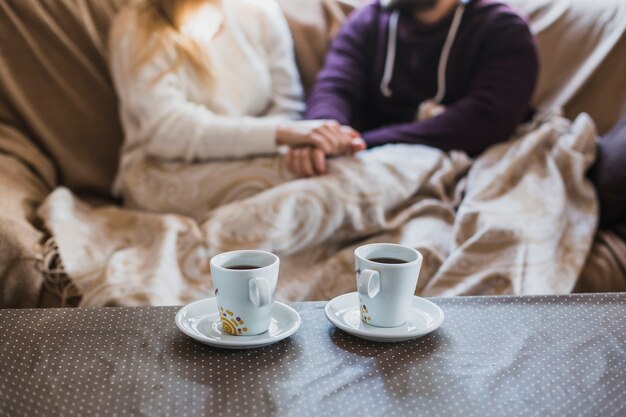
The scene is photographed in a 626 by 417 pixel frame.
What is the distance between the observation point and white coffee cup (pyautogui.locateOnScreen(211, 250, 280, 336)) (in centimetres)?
64

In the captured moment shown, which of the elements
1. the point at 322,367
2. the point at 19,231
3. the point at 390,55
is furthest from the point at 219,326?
the point at 390,55

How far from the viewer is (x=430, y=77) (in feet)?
5.38

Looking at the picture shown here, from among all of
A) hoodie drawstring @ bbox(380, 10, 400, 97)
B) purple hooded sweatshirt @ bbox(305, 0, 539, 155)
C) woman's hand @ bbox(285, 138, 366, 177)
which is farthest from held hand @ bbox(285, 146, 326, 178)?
hoodie drawstring @ bbox(380, 10, 400, 97)

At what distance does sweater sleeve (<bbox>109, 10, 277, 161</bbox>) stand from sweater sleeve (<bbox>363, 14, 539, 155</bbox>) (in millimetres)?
315

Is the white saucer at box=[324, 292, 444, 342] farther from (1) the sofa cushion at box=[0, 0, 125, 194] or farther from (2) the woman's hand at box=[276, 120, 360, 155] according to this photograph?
(1) the sofa cushion at box=[0, 0, 125, 194]

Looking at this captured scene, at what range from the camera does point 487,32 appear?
60.7 inches

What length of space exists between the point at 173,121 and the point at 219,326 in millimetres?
799

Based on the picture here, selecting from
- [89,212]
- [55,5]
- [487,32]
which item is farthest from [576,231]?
[55,5]

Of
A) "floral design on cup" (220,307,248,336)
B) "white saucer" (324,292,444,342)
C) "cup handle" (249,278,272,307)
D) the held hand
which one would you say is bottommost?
the held hand

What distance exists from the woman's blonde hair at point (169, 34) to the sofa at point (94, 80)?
170 mm

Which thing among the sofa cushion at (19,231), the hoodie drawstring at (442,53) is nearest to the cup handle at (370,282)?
the sofa cushion at (19,231)

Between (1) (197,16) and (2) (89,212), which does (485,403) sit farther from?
(1) (197,16)

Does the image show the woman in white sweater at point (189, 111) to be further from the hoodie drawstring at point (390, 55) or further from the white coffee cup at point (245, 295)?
the white coffee cup at point (245, 295)

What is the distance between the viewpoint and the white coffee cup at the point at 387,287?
2.17 feet
